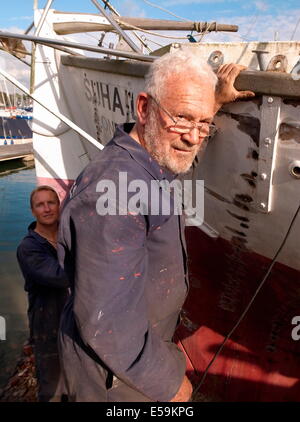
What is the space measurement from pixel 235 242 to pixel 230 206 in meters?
0.32

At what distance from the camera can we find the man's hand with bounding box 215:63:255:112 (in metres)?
1.84

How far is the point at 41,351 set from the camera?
267 cm

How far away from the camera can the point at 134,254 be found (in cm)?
122

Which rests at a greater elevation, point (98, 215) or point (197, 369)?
point (98, 215)

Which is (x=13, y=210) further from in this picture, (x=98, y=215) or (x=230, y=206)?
(x=98, y=215)

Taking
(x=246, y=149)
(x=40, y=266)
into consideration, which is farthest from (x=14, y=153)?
(x=246, y=149)

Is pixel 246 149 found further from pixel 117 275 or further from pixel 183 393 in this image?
pixel 183 393

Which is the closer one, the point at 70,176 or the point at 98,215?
the point at 98,215

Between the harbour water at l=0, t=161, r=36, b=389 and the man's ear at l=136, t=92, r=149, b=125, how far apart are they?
329cm

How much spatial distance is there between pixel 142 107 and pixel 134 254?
0.66 m

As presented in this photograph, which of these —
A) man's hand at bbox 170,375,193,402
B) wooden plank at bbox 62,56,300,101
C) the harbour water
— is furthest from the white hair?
the harbour water

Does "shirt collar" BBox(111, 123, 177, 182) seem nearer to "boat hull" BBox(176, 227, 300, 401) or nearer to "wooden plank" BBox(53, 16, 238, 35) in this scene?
"boat hull" BBox(176, 227, 300, 401)

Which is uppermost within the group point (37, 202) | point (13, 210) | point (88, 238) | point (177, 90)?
point (177, 90)
